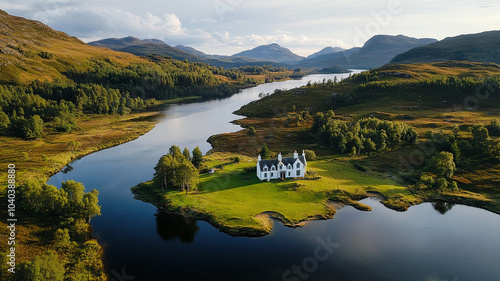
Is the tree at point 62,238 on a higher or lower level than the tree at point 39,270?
lower

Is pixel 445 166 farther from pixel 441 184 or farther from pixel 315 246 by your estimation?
pixel 315 246

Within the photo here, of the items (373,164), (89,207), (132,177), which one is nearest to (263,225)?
(89,207)

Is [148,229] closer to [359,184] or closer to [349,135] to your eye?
[359,184]

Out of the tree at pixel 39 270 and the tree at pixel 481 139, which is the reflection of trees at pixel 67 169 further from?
the tree at pixel 481 139

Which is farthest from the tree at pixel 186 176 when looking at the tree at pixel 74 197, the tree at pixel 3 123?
the tree at pixel 3 123

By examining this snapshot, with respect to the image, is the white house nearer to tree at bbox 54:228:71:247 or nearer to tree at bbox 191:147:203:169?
tree at bbox 191:147:203:169

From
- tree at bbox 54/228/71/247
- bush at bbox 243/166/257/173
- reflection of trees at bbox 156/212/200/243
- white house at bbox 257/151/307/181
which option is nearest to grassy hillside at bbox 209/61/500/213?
white house at bbox 257/151/307/181

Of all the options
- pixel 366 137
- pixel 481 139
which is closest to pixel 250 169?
pixel 366 137
